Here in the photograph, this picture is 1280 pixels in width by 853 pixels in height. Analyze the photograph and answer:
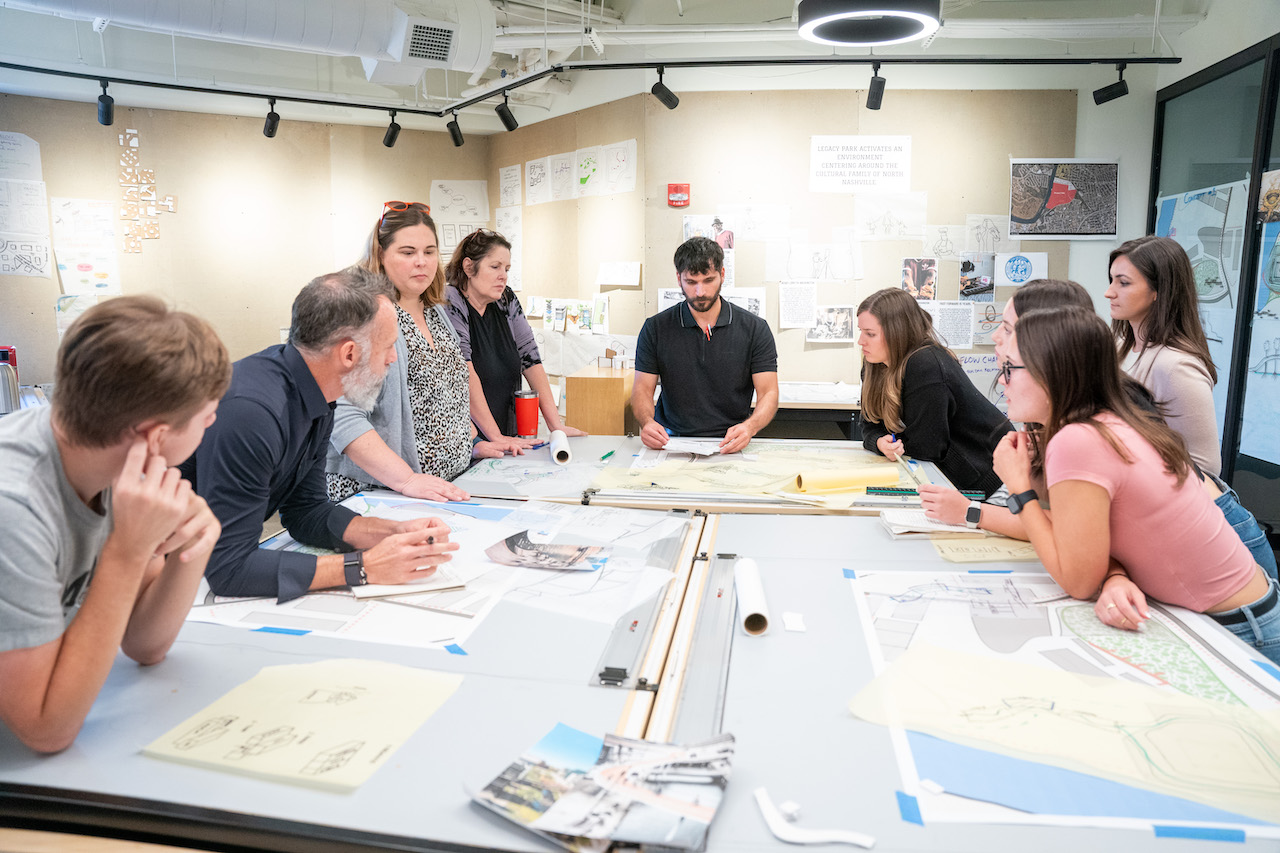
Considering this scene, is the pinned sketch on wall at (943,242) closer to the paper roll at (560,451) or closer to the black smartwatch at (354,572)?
the paper roll at (560,451)

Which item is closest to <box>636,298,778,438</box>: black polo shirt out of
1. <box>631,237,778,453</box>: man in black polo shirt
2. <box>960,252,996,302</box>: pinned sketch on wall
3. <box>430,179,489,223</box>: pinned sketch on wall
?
<box>631,237,778,453</box>: man in black polo shirt

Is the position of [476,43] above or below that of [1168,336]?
above

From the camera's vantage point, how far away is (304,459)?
175cm

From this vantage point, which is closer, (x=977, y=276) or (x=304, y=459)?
(x=304, y=459)

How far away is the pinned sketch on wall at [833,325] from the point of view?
4930mm

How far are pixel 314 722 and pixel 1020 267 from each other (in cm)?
481

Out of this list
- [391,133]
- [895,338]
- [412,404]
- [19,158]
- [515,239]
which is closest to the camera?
[412,404]

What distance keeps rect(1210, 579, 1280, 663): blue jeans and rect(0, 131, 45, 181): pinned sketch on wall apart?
5.98m

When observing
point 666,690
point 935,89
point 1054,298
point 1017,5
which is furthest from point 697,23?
point 666,690

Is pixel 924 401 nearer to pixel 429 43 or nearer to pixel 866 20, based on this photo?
pixel 866 20

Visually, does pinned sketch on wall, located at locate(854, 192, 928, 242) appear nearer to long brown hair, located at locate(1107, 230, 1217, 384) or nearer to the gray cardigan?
long brown hair, located at locate(1107, 230, 1217, 384)

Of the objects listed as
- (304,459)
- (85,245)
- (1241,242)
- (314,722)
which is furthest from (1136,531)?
(85,245)

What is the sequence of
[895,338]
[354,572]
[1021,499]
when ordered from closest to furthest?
[354,572]
[1021,499]
[895,338]

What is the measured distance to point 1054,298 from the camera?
6.91 feet
